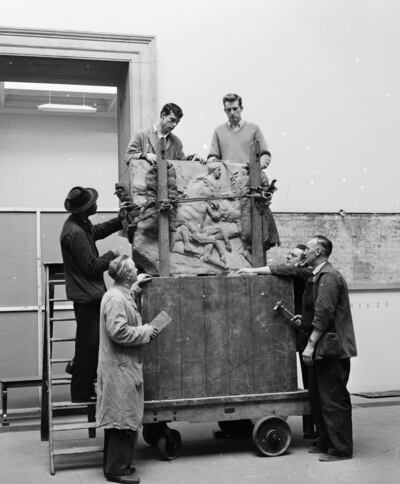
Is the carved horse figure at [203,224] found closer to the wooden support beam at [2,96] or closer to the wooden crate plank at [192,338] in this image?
the wooden crate plank at [192,338]

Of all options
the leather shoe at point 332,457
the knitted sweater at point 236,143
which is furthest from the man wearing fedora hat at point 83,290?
the leather shoe at point 332,457

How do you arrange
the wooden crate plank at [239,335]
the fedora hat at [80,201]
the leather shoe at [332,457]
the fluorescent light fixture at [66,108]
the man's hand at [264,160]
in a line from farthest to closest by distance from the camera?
1. the fluorescent light fixture at [66,108]
2. the man's hand at [264,160]
3. the fedora hat at [80,201]
4. the wooden crate plank at [239,335]
5. the leather shoe at [332,457]

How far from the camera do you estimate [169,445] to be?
6.73 meters

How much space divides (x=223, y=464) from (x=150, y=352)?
45.2 inches

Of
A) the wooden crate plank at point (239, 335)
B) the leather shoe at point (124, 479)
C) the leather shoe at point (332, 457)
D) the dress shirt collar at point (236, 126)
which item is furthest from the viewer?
the dress shirt collar at point (236, 126)

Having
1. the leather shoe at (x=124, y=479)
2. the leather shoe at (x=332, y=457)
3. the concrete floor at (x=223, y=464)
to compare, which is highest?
the leather shoe at (x=332, y=457)

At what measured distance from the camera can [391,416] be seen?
8656mm

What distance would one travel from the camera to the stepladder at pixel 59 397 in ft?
21.8

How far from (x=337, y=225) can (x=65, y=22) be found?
433 cm

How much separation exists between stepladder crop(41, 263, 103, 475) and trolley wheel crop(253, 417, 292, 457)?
1.39 metres

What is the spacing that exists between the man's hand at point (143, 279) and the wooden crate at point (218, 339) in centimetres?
6

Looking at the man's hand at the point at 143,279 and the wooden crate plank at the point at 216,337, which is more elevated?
the man's hand at the point at 143,279

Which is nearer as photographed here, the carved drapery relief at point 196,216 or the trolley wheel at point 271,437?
the trolley wheel at point 271,437

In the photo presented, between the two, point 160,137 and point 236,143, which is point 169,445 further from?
point 236,143
